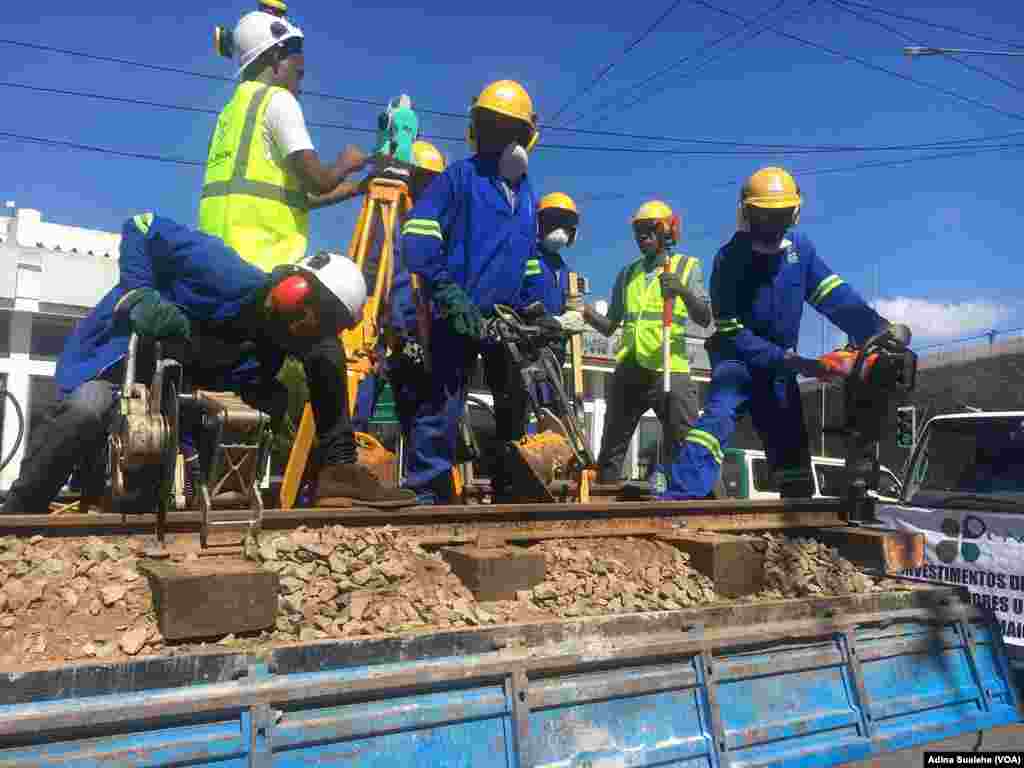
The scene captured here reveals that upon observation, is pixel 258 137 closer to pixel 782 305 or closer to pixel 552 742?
pixel 552 742

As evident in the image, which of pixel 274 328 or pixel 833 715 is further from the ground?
pixel 274 328

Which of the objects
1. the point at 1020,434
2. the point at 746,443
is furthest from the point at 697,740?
the point at 746,443

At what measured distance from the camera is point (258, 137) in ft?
12.8

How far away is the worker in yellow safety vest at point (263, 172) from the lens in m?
3.89

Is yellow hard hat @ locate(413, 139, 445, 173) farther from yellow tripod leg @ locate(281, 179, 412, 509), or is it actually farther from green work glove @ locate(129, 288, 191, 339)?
green work glove @ locate(129, 288, 191, 339)

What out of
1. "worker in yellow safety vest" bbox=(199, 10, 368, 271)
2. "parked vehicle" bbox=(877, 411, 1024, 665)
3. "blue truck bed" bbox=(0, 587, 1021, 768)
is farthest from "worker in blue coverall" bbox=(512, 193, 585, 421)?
"blue truck bed" bbox=(0, 587, 1021, 768)

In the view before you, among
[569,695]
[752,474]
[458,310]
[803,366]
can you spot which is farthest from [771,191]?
[752,474]

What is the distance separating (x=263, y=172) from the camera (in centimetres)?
393

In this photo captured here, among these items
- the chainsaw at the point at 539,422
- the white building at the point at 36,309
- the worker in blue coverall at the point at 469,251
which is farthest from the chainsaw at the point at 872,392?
the white building at the point at 36,309

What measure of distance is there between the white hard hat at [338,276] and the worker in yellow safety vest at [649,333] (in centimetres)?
397

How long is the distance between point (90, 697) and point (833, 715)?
229 centimetres

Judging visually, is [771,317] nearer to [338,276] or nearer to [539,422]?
[539,422]

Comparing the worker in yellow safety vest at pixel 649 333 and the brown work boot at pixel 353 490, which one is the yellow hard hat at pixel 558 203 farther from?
the brown work boot at pixel 353 490

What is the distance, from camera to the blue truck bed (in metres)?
1.94
